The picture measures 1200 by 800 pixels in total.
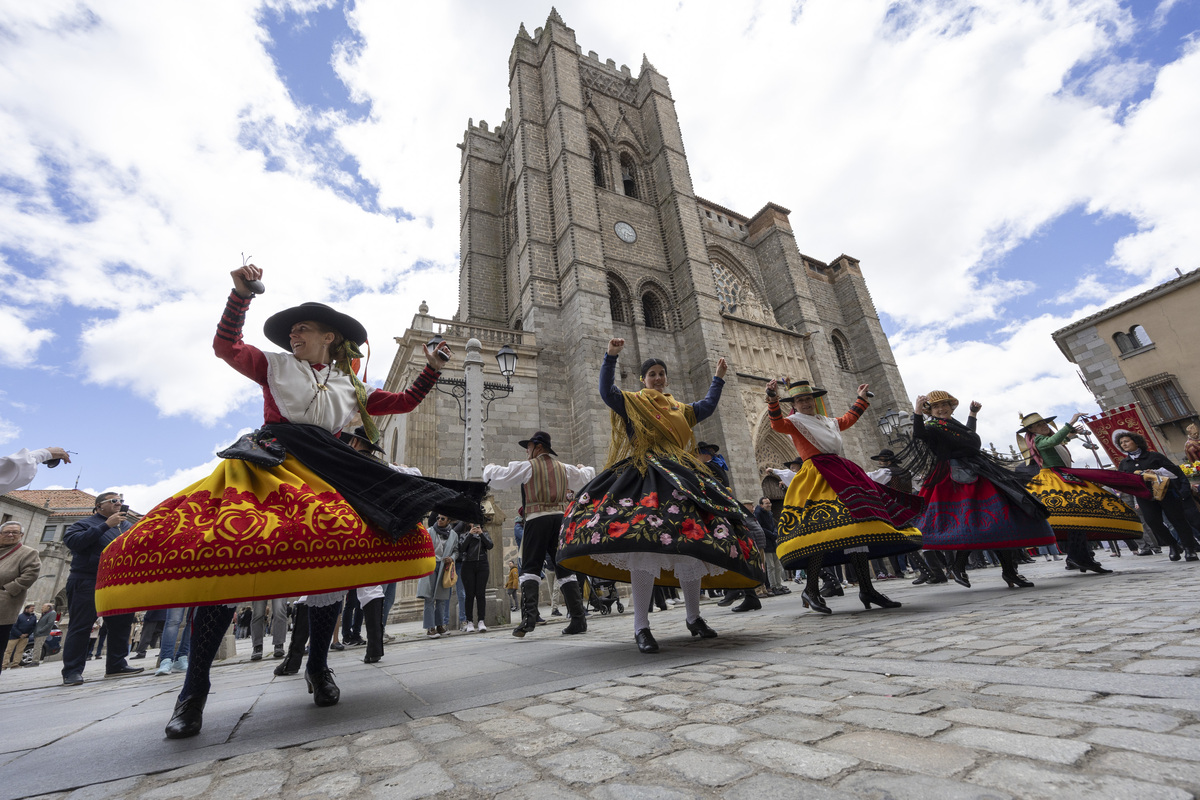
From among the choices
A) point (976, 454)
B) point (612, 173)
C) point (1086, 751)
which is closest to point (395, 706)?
point (1086, 751)

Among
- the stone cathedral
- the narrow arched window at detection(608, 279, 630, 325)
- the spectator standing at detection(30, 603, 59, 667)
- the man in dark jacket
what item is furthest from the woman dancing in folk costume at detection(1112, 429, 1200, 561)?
the spectator standing at detection(30, 603, 59, 667)

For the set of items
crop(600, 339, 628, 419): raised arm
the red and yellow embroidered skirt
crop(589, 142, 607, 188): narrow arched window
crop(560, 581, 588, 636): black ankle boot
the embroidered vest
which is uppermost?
crop(589, 142, 607, 188): narrow arched window

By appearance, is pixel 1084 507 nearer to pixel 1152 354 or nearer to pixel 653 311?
pixel 653 311

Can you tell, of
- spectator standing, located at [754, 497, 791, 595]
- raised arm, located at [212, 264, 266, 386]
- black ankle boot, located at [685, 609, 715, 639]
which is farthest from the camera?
spectator standing, located at [754, 497, 791, 595]

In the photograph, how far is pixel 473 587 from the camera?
7453 mm

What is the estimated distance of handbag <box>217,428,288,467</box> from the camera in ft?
7.38

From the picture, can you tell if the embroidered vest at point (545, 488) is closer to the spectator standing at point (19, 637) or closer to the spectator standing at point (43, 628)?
the spectator standing at point (19, 637)

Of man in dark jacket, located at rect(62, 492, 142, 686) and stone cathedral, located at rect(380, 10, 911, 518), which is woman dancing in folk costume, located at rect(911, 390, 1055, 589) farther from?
stone cathedral, located at rect(380, 10, 911, 518)

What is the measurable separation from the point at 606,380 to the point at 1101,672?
271 centimetres

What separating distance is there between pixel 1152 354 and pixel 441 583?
24.5 meters

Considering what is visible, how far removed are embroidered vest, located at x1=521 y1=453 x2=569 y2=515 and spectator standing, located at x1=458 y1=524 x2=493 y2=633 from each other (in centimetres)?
229

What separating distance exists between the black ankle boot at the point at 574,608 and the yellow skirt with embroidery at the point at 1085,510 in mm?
4496

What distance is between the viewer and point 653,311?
20281 mm

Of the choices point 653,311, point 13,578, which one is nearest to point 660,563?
point 13,578
